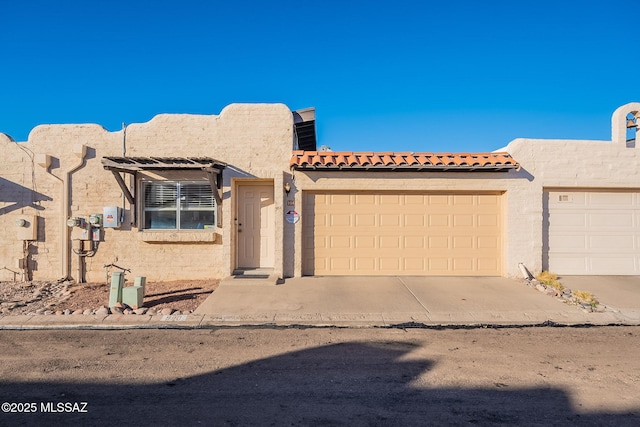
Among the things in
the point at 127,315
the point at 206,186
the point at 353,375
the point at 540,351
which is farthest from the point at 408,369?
the point at 206,186

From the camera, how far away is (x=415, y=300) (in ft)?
23.7

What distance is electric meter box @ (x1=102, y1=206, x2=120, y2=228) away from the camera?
8867 millimetres

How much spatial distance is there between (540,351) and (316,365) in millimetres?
2944

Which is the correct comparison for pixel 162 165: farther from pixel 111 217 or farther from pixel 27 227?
pixel 27 227

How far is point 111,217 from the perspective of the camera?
29.1ft

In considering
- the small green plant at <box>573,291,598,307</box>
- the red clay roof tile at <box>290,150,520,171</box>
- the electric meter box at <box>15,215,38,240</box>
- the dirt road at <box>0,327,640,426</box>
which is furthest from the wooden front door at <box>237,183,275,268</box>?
the small green plant at <box>573,291,598,307</box>

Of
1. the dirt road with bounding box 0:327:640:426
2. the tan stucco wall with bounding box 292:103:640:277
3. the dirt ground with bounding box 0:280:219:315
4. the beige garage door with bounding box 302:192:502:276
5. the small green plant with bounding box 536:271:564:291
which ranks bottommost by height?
the dirt road with bounding box 0:327:640:426

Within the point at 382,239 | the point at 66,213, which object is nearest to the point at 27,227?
the point at 66,213

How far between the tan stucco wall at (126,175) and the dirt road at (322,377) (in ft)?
11.6

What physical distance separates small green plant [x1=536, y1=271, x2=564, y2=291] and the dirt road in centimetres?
233

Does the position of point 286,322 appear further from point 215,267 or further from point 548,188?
point 548,188

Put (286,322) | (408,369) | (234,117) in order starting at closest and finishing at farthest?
(408,369) < (286,322) < (234,117)

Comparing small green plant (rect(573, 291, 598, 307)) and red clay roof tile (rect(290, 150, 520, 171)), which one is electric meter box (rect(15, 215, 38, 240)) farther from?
small green plant (rect(573, 291, 598, 307))

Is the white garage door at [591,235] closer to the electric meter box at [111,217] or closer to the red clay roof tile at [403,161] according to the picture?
the red clay roof tile at [403,161]
